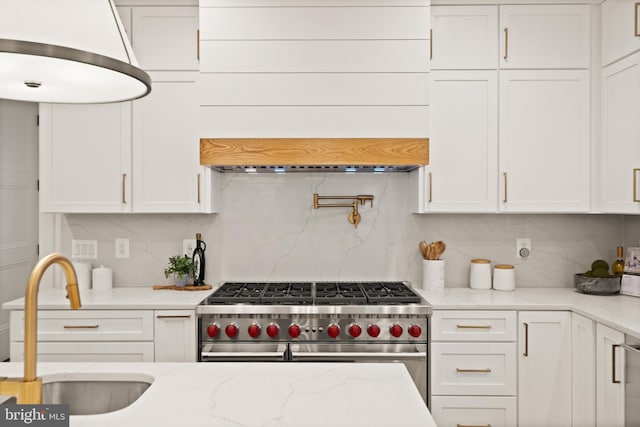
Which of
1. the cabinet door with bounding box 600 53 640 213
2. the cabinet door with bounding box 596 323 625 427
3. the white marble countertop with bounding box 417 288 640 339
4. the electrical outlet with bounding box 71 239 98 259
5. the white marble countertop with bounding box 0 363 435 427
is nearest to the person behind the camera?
the white marble countertop with bounding box 0 363 435 427

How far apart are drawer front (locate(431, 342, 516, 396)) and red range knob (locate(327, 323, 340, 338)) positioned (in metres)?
0.51

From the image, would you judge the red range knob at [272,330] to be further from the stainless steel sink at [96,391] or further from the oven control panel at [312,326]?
the stainless steel sink at [96,391]

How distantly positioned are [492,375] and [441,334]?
35 cm

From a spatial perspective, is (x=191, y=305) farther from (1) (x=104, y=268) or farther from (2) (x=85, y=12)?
(2) (x=85, y=12)

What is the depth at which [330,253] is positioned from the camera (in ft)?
10.6

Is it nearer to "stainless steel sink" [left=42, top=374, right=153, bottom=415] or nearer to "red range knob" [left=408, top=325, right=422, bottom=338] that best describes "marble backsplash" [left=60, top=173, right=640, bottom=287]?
"red range knob" [left=408, top=325, right=422, bottom=338]

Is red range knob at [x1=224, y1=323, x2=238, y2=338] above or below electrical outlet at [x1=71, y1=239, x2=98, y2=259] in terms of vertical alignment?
below

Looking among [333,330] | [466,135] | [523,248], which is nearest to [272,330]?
[333,330]

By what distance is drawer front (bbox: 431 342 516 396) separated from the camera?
2.62 metres

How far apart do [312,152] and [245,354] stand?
116 cm

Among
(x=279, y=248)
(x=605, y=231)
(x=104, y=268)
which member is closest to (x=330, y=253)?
(x=279, y=248)

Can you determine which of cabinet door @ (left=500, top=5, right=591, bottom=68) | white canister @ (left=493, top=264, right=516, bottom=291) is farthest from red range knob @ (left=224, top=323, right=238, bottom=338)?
cabinet door @ (left=500, top=5, right=591, bottom=68)

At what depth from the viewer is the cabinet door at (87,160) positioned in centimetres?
288

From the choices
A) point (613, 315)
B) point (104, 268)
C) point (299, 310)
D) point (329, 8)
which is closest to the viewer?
point (613, 315)
